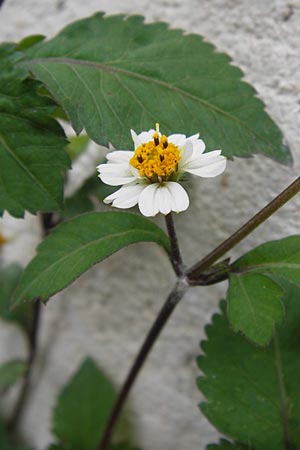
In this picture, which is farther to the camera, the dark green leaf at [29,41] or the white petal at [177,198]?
the dark green leaf at [29,41]

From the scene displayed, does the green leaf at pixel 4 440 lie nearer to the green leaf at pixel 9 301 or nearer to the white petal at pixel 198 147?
the green leaf at pixel 9 301

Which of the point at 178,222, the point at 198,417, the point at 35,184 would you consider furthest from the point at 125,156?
the point at 198,417

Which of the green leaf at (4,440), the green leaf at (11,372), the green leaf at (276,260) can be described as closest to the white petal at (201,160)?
the green leaf at (276,260)

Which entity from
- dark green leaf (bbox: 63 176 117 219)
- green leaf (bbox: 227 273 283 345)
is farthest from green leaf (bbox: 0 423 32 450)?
green leaf (bbox: 227 273 283 345)

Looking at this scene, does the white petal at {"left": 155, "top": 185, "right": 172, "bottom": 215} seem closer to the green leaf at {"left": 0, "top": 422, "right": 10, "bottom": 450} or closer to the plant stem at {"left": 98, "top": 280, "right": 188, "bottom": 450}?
the plant stem at {"left": 98, "top": 280, "right": 188, "bottom": 450}

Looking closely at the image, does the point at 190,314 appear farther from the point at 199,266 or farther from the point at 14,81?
the point at 14,81

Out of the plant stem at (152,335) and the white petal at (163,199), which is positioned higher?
the white petal at (163,199)

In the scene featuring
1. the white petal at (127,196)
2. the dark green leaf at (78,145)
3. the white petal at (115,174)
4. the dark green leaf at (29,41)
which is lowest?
the white petal at (127,196)
